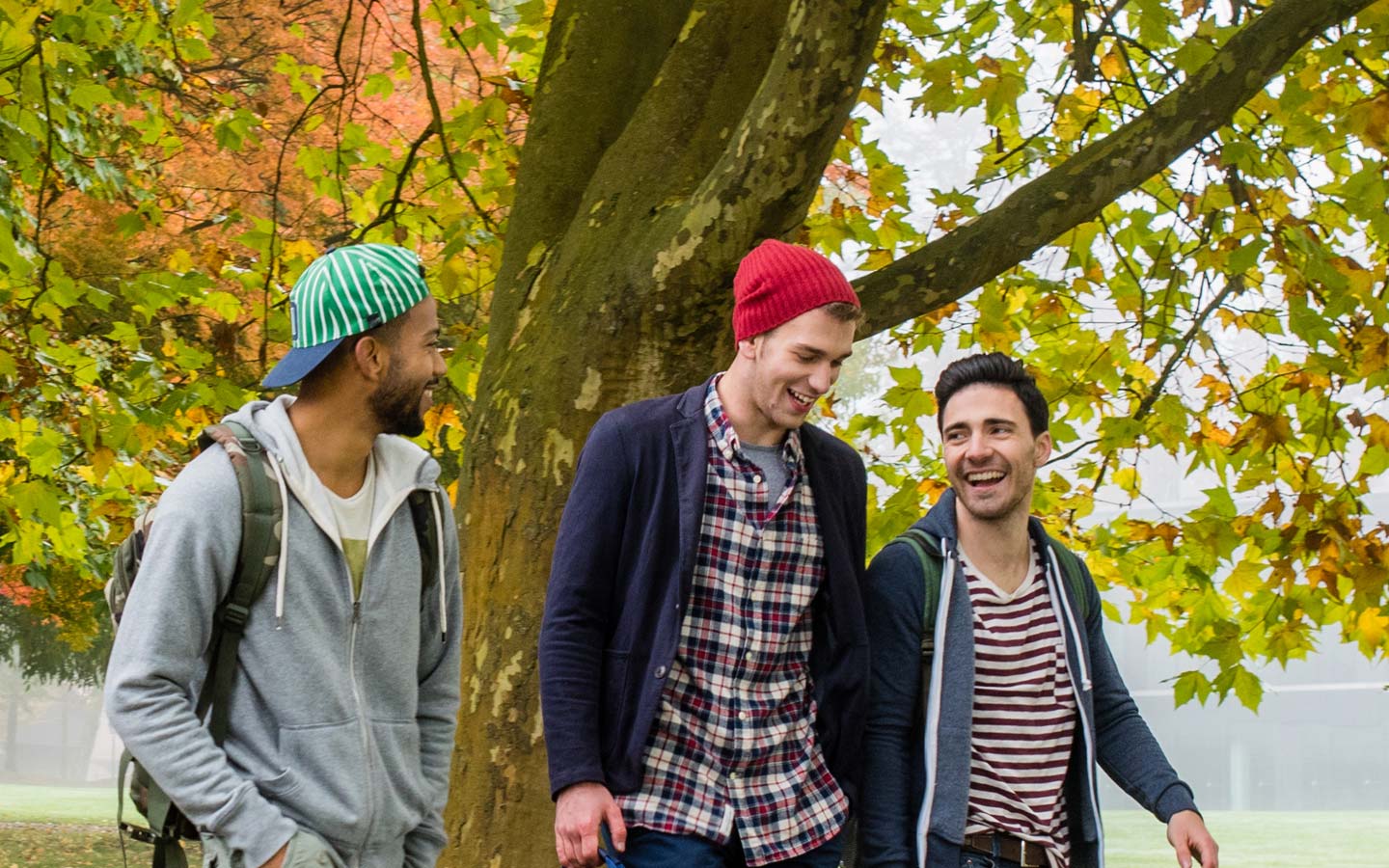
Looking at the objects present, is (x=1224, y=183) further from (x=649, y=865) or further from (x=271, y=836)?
(x=271, y=836)

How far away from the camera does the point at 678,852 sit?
270cm

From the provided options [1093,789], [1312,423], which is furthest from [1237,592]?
[1093,789]

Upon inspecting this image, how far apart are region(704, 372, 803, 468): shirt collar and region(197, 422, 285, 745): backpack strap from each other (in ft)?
2.95

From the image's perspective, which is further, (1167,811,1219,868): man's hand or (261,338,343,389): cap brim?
(1167,811,1219,868): man's hand

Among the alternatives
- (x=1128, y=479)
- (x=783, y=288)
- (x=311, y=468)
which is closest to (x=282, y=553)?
(x=311, y=468)

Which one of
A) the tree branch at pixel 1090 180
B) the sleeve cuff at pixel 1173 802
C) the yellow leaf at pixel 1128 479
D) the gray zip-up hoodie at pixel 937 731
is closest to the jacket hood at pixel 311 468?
the gray zip-up hoodie at pixel 937 731

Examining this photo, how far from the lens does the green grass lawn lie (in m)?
17.6

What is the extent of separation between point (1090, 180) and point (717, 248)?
1.27 meters

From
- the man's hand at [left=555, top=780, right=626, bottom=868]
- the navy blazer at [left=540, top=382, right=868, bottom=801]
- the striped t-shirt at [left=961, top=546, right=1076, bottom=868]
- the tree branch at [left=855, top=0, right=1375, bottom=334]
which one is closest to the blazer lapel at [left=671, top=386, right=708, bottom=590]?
the navy blazer at [left=540, top=382, right=868, bottom=801]

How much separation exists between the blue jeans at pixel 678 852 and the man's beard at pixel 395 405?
84 centimetres

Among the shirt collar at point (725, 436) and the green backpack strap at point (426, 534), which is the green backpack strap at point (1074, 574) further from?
the green backpack strap at point (426, 534)

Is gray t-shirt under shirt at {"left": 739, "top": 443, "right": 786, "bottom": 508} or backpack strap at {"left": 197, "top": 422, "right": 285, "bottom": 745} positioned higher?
gray t-shirt under shirt at {"left": 739, "top": 443, "right": 786, "bottom": 508}

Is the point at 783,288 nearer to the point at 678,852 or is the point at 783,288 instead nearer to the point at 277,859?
the point at 678,852

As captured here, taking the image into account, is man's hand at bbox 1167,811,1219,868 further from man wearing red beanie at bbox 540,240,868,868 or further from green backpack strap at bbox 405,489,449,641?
green backpack strap at bbox 405,489,449,641
